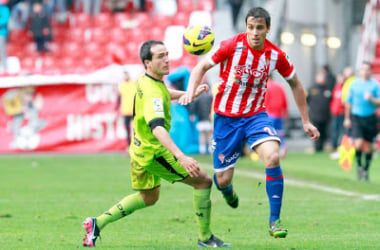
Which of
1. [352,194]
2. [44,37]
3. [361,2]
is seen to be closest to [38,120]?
[44,37]

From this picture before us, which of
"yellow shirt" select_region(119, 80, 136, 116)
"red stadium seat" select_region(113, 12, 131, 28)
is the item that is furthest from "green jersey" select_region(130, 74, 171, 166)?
"red stadium seat" select_region(113, 12, 131, 28)

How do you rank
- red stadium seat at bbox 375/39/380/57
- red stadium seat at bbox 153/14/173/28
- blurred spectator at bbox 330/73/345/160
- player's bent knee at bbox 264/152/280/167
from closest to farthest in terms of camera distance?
player's bent knee at bbox 264/152/280/167 < blurred spectator at bbox 330/73/345/160 < red stadium seat at bbox 153/14/173/28 < red stadium seat at bbox 375/39/380/57

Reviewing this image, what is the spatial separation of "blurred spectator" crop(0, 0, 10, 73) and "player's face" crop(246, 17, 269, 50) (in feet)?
58.4

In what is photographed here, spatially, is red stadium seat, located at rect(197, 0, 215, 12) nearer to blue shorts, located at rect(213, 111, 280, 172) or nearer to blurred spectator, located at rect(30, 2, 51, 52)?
blurred spectator, located at rect(30, 2, 51, 52)

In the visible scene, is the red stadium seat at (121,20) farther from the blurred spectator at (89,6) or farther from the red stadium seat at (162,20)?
the red stadium seat at (162,20)

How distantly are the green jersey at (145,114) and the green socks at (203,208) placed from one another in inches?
21.4

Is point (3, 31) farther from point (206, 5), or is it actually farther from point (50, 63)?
point (206, 5)

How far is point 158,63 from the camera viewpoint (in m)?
7.60

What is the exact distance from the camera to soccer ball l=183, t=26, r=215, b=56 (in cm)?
859

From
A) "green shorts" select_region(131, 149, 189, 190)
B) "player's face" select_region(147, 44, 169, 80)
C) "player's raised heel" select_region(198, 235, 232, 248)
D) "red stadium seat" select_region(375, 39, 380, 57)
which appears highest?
"player's face" select_region(147, 44, 169, 80)

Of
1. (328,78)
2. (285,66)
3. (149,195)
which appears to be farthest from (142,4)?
(149,195)

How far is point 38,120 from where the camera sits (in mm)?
22672

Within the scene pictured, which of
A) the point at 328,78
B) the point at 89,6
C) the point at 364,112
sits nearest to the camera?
the point at 364,112

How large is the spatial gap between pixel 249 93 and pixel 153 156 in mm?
1590
